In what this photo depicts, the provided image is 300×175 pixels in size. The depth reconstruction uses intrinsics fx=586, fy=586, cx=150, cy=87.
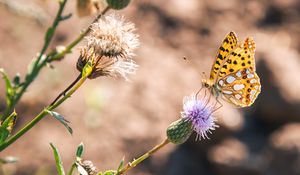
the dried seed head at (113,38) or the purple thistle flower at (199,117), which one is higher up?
the dried seed head at (113,38)

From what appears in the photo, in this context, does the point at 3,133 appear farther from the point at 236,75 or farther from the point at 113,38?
A: the point at 236,75

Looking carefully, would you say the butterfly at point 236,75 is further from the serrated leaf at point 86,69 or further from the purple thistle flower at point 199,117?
the serrated leaf at point 86,69

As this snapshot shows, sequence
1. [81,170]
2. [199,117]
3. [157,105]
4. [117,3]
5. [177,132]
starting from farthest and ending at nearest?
[157,105] < [117,3] < [199,117] < [177,132] < [81,170]

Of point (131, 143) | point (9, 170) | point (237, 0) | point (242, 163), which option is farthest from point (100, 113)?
point (237, 0)

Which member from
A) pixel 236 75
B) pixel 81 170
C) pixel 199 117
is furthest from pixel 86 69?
pixel 236 75

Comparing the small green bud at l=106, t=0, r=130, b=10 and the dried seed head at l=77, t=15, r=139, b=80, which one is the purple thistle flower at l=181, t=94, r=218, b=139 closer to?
the dried seed head at l=77, t=15, r=139, b=80

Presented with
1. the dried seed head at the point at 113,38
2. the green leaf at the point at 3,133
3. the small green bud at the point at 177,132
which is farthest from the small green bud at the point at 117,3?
the green leaf at the point at 3,133
